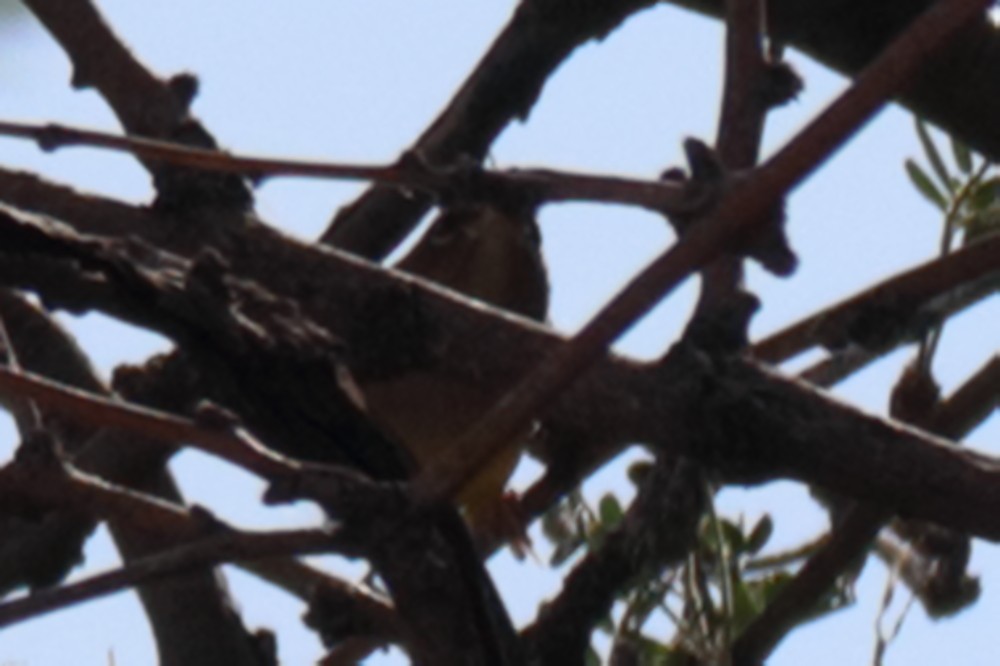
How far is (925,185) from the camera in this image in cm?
195

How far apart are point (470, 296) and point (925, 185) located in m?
0.58

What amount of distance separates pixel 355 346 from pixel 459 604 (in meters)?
0.18

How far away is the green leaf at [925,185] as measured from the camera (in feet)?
6.35

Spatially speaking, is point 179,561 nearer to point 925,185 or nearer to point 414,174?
point 414,174

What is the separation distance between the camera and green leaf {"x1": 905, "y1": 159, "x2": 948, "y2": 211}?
6.35ft

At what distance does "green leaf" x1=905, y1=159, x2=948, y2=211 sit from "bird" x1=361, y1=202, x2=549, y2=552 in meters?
0.51

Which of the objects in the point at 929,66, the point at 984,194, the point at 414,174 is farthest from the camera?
the point at 984,194

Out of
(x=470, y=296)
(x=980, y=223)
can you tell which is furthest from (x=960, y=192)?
(x=470, y=296)

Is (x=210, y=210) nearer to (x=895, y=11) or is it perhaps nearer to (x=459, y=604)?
(x=459, y=604)

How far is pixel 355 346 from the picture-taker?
1.20 meters

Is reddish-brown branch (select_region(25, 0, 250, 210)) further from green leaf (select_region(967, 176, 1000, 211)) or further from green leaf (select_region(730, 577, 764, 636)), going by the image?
green leaf (select_region(967, 176, 1000, 211))

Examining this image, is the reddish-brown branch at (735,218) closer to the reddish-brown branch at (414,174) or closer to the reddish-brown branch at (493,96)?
the reddish-brown branch at (414,174)

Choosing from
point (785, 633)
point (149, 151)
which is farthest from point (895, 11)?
point (149, 151)

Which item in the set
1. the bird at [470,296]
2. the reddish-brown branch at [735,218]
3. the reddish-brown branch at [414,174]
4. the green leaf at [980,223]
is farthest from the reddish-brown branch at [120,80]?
the green leaf at [980,223]
